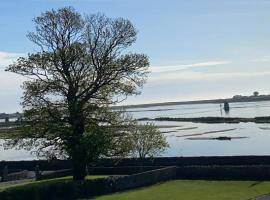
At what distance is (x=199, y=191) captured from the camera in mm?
38250

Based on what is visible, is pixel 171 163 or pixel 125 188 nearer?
pixel 125 188

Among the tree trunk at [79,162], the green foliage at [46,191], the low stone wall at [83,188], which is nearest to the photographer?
the green foliage at [46,191]

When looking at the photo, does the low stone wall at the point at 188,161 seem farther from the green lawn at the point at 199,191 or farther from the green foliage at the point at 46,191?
the green lawn at the point at 199,191

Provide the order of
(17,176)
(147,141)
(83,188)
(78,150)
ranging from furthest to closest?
(147,141), (17,176), (78,150), (83,188)

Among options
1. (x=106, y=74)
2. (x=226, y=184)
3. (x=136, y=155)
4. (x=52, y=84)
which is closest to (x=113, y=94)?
(x=106, y=74)

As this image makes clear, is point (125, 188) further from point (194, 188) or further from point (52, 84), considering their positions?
point (52, 84)

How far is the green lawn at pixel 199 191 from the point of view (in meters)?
35.2

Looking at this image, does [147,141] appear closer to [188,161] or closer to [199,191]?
[188,161]

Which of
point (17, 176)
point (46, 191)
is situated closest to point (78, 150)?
point (46, 191)

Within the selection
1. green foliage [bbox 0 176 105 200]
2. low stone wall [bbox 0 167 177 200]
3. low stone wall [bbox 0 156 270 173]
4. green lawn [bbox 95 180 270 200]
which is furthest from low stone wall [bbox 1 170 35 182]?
green lawn [bbox 95 180 270 200]

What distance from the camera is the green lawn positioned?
35.2 metres

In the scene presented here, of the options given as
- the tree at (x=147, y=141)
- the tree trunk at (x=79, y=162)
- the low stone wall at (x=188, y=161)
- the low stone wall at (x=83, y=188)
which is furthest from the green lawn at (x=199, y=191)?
the tree at (x=147, y=141)

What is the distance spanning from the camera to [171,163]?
53.9 meters

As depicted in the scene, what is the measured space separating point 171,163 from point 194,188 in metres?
14.0
